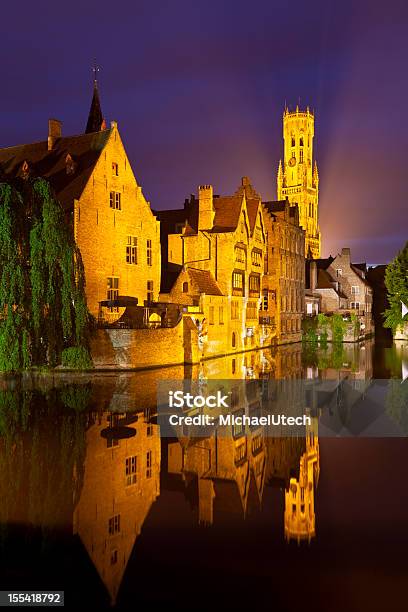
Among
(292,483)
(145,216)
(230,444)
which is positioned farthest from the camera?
(145,216)

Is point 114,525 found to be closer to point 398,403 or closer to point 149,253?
point 398,403

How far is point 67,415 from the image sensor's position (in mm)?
19234

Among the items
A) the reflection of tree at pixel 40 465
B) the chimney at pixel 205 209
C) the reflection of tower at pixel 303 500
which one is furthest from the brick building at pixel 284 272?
the reflection of tower at pixel 303 500

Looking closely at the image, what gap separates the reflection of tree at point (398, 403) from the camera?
19703mm

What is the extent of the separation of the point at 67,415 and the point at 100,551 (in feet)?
35.1

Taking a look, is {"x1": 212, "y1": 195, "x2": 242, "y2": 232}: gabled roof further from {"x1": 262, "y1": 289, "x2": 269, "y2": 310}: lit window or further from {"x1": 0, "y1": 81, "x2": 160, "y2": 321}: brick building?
{"x1": 262, "y1": 289, "x2": 269, "y2": 310}: lit window

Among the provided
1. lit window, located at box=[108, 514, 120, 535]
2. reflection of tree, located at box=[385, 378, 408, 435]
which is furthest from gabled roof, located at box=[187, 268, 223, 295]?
lit window, located at box=[108, 514, 120, 535]

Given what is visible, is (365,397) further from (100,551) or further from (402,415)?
(100,551)

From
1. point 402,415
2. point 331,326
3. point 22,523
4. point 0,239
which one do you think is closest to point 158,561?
point 22,523

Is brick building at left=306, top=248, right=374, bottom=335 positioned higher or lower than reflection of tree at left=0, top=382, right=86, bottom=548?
higher

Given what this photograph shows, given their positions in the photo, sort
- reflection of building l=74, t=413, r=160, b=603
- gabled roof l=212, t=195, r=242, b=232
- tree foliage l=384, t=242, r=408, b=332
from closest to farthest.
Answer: reflection of building l=74, t=413, r=160, b=603, gabled roof l=212, t=195, r=242, b=232, tree foliage l=384, t=242, r=408, b=332

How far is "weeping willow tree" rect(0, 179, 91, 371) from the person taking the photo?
24641 mm

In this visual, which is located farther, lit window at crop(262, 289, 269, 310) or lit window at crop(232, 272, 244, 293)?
lit window at crop(262, 289, 269, 310)

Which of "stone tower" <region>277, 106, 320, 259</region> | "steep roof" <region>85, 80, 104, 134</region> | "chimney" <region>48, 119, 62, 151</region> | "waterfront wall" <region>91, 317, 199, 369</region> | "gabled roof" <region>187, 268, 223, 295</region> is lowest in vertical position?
"waterfront wall" <region>91, 317, 199, 369</region>
